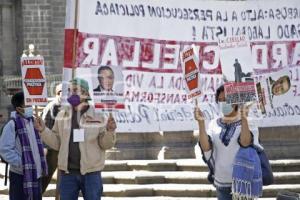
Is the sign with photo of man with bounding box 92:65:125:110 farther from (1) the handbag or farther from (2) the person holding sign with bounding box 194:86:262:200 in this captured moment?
(1) the handbag

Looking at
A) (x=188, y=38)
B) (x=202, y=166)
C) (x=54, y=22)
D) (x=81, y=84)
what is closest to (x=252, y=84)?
(x=81, y=84)

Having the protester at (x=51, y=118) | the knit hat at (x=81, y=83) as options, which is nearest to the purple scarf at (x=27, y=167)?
the protester at (x=51, y=118)

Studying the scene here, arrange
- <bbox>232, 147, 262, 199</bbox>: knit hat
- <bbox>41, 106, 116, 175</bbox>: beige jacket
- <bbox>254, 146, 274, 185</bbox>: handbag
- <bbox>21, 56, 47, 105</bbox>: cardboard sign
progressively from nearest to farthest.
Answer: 1. <bbox>232, 147, 262, 199</bbox>: knit hat
2. <bbox>254, 146, 274, 185</bbox>: handbag
3. <bbox>41, 106, 116, 175</bbox>: beige jacket
4. <bbox>21, 56, 47, 105</bbox>: cardboard sign

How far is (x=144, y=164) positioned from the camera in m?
11.2

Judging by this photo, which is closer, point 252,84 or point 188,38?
point 252,84

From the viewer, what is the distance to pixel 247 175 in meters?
→ 5.74

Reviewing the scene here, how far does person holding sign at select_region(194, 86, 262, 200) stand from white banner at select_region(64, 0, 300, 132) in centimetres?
162

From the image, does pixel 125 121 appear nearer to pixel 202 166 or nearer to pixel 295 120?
pixel 295 120

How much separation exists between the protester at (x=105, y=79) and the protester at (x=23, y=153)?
53.5 inches

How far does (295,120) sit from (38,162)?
9.86 ft

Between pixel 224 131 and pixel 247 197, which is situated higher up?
pixel 224 131

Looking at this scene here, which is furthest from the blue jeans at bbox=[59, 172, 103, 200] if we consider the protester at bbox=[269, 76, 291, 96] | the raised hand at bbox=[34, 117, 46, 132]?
the protester at bbox=[269, 76, 291, 96]

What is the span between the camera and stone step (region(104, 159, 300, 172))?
10695 millimetres

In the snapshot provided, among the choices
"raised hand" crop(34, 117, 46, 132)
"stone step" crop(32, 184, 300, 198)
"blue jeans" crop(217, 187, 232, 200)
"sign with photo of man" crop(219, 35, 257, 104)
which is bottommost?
"stone step" crop(32, 184, 300, 198)
